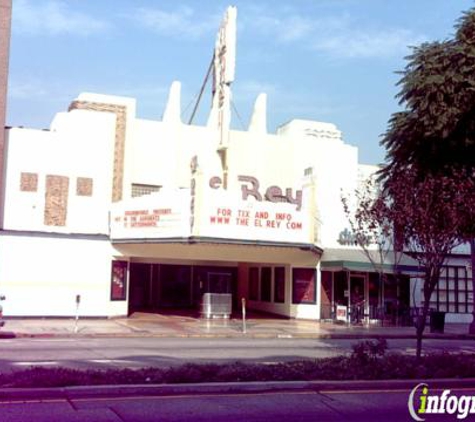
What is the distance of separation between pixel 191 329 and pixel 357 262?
31.6 feet

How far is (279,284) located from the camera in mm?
37219

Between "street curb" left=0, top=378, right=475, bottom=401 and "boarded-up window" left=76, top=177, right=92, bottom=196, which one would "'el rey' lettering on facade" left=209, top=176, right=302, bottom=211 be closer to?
"boarded-up window" left=76, top=177, right=92, bottom=196

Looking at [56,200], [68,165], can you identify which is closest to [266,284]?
[56,200]

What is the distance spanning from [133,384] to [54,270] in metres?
21.1

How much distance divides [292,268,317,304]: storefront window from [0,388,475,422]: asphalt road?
2413 cm

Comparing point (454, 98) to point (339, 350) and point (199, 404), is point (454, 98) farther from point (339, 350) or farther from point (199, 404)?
point (199, 404)

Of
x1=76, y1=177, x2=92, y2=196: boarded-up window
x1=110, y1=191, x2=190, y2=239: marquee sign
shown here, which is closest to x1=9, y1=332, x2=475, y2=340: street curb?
x1=110, y1=191, x2=190, y2=239: marquee sign

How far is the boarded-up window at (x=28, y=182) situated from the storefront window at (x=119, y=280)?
4.87 metres

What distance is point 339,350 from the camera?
20.6 m

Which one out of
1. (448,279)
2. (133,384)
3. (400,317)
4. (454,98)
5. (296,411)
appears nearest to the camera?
(296,411)

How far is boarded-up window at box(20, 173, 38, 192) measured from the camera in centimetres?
3100

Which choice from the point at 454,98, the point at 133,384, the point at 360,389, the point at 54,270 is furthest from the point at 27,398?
the point at 54,270

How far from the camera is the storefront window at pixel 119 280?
3244cm

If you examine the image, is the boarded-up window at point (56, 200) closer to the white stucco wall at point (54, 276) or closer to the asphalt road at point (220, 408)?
the white stucco wall at point (54, 276)
